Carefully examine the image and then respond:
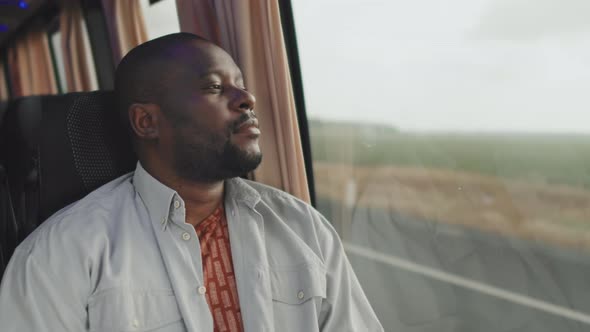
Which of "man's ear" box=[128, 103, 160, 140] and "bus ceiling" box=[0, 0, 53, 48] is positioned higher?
"bus ceiling" box=[0, 0, 53, 48]

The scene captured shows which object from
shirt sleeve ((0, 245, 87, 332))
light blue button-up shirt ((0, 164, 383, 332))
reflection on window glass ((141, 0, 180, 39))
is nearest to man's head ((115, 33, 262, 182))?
light blue button-up shirt ((0, 164, 383, 332))

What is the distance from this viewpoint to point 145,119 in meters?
1.40

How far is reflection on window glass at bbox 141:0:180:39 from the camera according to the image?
2.54 meters

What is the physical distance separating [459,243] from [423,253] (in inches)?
7.1

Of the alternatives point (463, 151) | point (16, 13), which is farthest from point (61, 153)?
point (16, 13)

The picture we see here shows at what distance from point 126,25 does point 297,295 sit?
2.11 meters

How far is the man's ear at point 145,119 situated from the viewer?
4.59ft

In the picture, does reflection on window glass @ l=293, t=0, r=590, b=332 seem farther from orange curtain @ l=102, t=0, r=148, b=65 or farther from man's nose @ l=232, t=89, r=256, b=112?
orange curtain @ l=102, t=0, r=148, b=65

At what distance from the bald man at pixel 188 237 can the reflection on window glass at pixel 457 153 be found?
2.16 feet

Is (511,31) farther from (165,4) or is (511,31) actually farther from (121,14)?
(121,14)

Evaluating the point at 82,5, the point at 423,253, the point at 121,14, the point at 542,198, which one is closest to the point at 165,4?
the point at 121,14

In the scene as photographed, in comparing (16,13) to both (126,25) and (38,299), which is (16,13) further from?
(38,299)

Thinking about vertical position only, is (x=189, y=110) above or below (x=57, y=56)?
below

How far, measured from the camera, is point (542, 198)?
1.67 m
